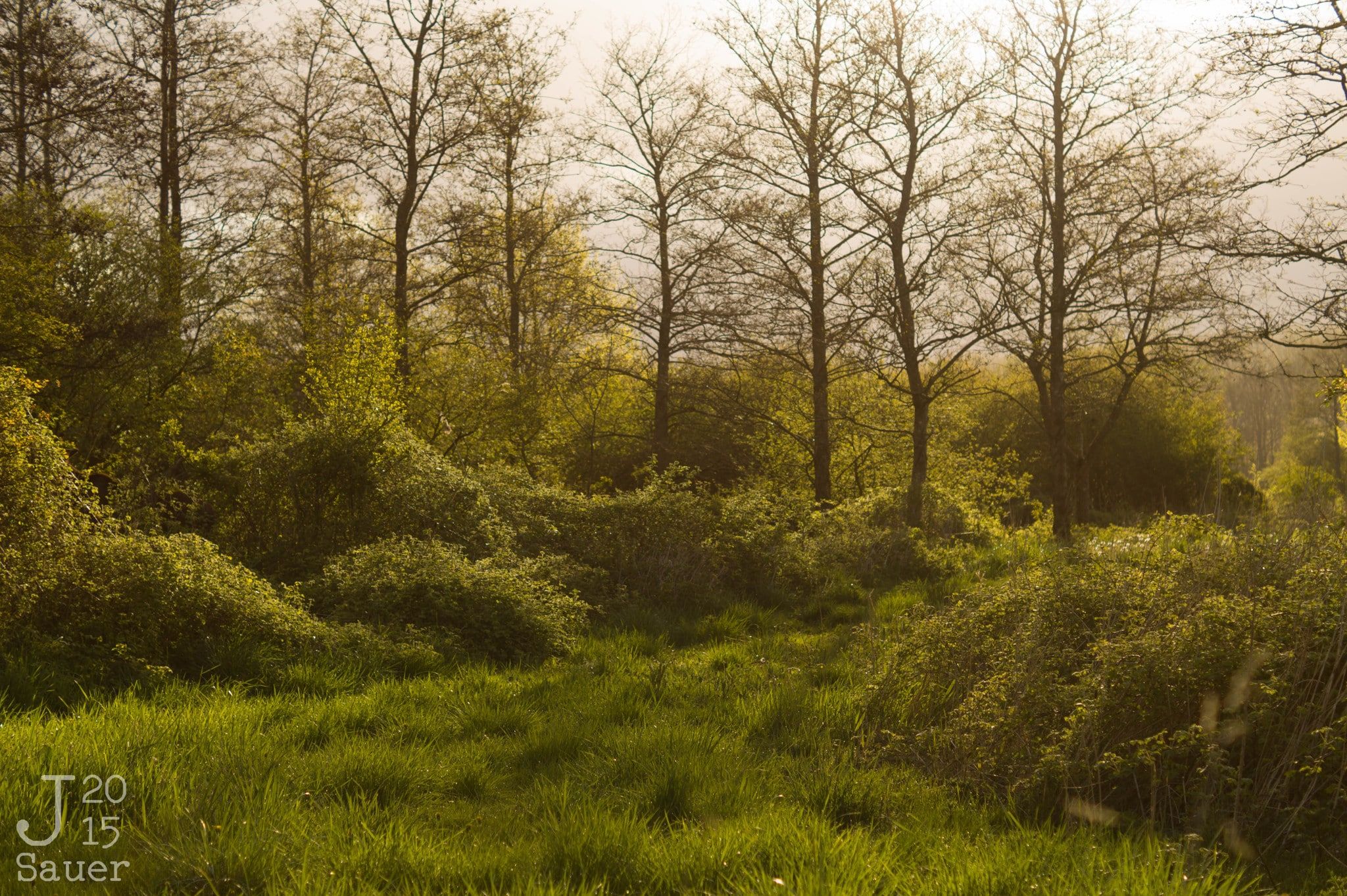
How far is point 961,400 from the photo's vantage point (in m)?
25.2

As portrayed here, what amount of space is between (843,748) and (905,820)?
3.47 feet

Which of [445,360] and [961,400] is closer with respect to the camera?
[445,360]

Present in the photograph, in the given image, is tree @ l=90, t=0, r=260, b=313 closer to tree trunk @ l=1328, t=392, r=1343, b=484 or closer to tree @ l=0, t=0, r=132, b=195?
tree @ l=0, t=0, r=132, b=195

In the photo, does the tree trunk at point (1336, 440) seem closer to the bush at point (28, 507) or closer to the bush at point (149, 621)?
the bush at point (149, 621)

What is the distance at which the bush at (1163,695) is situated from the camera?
4.01 m

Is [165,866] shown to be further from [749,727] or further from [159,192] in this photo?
[159,192]

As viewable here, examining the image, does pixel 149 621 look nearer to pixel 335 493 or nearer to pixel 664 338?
pixel 335 493

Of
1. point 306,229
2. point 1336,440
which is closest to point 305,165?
point 306,229

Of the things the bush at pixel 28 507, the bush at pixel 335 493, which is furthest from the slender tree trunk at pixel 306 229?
the bush at pixel 28 507

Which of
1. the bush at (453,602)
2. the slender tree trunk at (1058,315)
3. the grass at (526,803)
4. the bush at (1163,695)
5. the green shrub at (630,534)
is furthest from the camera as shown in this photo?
the slender tree trunk at (1058,315)

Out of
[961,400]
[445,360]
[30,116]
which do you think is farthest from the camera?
[961,400]

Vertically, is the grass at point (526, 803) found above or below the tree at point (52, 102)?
below

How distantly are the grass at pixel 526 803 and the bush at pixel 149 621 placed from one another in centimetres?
51

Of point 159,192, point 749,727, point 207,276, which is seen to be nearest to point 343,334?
point 207,276
